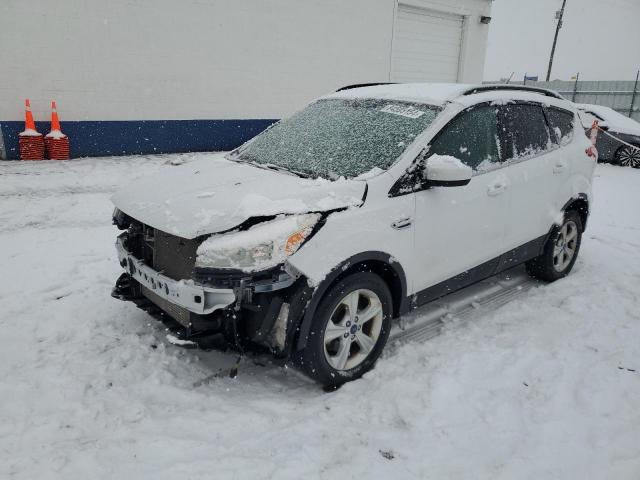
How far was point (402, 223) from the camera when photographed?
3.16 meters

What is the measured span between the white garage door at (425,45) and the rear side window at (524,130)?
10.1 metres

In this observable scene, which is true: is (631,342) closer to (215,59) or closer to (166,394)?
(166,394)

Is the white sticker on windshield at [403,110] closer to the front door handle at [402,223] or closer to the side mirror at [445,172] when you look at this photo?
the side mirror at [445,172]

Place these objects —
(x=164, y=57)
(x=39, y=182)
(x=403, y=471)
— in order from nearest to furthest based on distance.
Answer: (x=403, y=471), (x=39, y=182), (x=164, y=57)

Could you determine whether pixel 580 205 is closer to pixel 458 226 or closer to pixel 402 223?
pixel 458 226

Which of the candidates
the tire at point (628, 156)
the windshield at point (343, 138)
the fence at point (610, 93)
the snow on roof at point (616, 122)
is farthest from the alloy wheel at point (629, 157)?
the windshield at point (343, 138)

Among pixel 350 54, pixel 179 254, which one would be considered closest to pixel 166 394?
pixel 179 254

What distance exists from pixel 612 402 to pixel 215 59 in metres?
10.4

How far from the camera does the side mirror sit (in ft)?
10.2

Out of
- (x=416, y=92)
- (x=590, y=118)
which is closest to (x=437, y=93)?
(x=416, y=92)

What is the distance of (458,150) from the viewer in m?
3.53

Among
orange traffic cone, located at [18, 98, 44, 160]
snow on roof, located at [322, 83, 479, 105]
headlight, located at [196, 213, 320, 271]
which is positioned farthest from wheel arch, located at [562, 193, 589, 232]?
orange traffic cone, located at [18, 98, 44, 160]

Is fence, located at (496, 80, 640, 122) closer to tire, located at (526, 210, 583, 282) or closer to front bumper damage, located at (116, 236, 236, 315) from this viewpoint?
tire, located at (526, 210, 583, 282)

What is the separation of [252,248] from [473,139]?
6.50 feet
